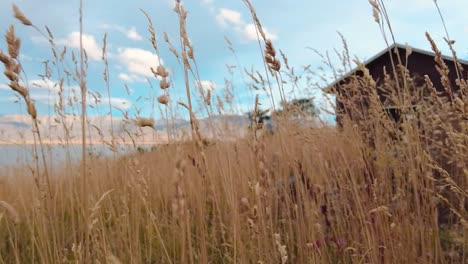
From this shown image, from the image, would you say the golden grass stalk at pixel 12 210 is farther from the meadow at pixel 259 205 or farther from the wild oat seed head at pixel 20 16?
the wild oat seed head at pixel 20 16

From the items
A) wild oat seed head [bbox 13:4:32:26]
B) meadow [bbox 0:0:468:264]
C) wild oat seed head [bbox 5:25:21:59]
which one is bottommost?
meadow [bbox 0:0:468:264]

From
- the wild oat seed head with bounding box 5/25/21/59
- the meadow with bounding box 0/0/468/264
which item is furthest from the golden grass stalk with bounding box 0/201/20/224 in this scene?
the wild oat seed head with bounding box 5/25/21/59

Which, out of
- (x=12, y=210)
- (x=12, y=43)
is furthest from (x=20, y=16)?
(x=12, y=210)

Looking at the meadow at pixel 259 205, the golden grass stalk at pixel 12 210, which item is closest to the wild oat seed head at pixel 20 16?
the meadow at pixel 259 205

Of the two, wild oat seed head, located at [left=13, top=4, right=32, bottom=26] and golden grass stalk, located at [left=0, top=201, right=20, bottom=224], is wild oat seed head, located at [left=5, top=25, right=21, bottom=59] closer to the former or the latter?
wild oat seed head, located at [left=13, top=4, right=32, bottom=26]

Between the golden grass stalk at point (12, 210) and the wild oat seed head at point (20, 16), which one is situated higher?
the wild oat seed head at point (20, 16)

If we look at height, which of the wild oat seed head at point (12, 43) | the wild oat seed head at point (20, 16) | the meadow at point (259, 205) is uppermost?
the wild oat seed head at point (20, 16)

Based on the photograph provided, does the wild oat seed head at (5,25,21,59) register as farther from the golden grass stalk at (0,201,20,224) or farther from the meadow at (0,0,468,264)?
the golden grass stalk at (0,201,20,224)

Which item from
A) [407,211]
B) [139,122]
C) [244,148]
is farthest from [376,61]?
[139,122]

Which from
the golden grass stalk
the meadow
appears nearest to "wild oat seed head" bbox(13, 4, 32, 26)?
the meadow

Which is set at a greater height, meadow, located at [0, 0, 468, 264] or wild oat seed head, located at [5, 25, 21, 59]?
wild oat seed head, located at [5, 25, 21, 59]

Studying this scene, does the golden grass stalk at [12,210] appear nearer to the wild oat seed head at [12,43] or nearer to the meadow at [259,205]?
the meadow at [259,205]

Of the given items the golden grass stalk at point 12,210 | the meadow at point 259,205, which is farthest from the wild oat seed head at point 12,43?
the golden grass stalk at point 12,210

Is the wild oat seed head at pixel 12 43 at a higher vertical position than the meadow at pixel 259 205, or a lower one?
higher
